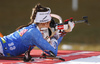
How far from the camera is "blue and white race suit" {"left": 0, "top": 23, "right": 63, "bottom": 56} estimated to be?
305 centimetres

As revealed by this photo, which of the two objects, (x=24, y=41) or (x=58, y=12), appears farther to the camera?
(x=58, y=12)

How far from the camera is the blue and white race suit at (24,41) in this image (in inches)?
120

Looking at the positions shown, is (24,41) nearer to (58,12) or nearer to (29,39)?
(29,39)

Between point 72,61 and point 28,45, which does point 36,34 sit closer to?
point 28,45

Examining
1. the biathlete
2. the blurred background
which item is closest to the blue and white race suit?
the biathlete

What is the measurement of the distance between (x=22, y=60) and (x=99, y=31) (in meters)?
5.92

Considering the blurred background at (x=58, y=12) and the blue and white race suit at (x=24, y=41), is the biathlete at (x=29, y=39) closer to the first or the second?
the blue and white race suit at (x=24, y=41)

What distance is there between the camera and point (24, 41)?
124 inches

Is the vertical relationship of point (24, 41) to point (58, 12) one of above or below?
below

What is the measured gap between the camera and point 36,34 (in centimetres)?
304

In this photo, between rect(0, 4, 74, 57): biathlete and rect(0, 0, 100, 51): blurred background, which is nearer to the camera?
rect(0, 4, 74, 57): biathlete

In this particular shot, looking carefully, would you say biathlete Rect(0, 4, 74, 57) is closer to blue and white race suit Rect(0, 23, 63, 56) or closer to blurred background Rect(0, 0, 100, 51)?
blue and white race suit Rect(0, 23, 63, 56)

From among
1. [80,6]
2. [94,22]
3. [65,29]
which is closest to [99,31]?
[94,22]

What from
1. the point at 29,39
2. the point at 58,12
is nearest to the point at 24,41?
the point at 29,39
